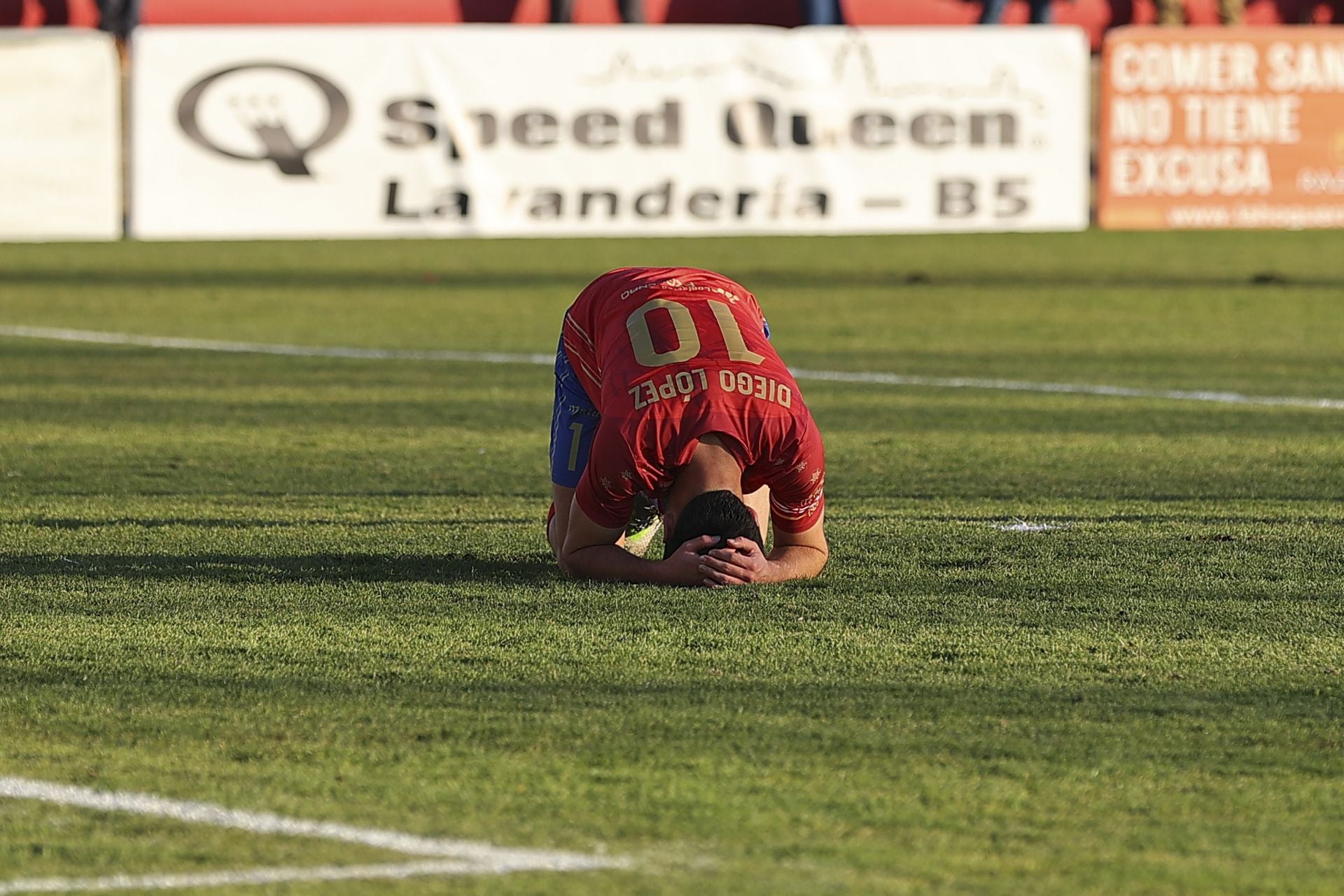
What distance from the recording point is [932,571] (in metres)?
6.16

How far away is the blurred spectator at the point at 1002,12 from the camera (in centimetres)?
2573

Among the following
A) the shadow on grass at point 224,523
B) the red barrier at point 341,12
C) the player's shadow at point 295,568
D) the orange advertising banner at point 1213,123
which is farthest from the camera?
the red barrier at point 341,12

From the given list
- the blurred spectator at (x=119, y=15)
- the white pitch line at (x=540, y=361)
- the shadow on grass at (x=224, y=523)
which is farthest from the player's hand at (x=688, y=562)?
the blurred spectator at (x=119, y=15)

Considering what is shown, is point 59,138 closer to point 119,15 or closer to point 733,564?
point 119,15

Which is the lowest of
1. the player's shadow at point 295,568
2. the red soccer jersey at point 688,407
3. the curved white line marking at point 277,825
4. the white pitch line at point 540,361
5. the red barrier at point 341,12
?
the white pitch line at point 540,361

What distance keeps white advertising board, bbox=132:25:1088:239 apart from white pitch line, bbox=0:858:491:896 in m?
16.3

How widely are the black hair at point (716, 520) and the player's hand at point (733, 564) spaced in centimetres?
1

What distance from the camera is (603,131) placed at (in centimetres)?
1980

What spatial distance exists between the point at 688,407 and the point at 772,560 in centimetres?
55

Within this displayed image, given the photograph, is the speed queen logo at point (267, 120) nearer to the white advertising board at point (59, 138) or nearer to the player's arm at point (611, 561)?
the white advertising board at point (59, 138)

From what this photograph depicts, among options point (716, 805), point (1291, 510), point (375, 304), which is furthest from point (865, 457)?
point (375, 304)

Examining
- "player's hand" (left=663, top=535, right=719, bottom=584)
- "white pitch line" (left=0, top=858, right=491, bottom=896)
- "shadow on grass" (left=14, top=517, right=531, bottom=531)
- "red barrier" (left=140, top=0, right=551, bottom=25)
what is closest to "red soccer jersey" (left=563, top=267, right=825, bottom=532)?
"player's hand" (left=663, top=535, right=719, bottom=584)

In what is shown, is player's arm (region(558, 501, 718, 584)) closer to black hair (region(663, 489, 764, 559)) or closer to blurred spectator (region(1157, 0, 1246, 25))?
black hair (region(663, 489, 764, 559))

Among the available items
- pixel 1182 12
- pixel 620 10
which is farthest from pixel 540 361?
pixel 1182 12
